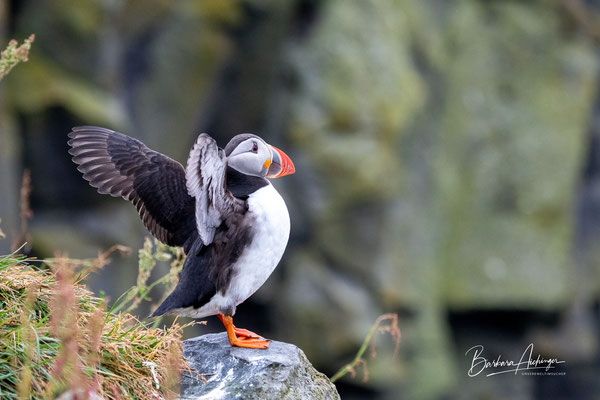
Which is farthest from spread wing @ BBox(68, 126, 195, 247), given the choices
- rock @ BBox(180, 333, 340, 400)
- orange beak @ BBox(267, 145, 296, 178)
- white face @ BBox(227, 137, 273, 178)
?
rock @ BBox(180, 333, 340, 400)

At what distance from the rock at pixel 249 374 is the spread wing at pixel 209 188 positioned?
1.48 ft

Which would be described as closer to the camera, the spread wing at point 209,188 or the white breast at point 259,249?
the spread wing at point 209,188

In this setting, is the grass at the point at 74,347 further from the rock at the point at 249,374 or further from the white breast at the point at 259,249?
the white breast at the point at 259,249

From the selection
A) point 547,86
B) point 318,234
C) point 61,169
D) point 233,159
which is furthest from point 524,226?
point 233,159

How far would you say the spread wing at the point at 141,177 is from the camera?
3.20 metres

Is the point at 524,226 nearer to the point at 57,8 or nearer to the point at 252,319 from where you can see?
the point at 252,319

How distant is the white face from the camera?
3.04 m

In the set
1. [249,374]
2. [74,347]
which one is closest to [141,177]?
[249,374]

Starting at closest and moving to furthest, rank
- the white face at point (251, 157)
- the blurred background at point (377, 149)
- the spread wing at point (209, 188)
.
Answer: the spread wing at point (209, 188) → the white face at point (251, 157) → the blurred background at point (377, 149)

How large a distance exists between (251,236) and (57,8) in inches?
216

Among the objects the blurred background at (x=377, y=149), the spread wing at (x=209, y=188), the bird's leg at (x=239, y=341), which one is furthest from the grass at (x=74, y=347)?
the blurred background at (x=377, y=149)

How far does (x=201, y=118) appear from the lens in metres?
9.73

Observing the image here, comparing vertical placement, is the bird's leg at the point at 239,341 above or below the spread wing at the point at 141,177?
below

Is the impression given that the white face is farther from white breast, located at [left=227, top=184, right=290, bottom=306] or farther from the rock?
the rock
